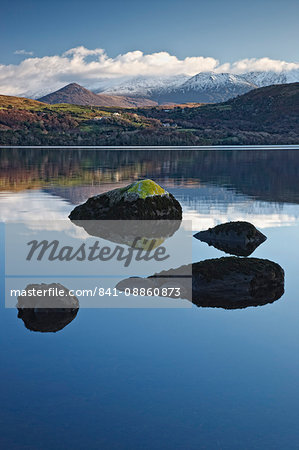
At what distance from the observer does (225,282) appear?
11844 mm

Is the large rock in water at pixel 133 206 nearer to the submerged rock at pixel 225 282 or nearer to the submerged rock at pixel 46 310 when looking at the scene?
the submerged rock at pixel 225 282

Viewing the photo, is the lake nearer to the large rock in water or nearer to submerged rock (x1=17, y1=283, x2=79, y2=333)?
submerged rock (x1=17, y1=283, x2=79, y2=333)

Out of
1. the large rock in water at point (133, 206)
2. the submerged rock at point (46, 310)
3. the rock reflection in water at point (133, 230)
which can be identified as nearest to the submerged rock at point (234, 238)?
the rock reflection in water at point (133, 230)

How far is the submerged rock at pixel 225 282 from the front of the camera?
450 inches

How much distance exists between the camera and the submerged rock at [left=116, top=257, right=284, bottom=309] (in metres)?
11.4

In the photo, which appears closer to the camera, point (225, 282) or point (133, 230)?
point (225, 282)

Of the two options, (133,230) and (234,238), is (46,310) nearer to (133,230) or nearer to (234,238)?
(234,238)

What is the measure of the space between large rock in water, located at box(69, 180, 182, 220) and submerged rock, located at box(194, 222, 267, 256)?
349 cm

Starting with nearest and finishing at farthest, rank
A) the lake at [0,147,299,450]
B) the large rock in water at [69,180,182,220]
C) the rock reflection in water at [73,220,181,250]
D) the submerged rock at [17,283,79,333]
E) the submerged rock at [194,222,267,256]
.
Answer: the lake at [0,147,299,450], the submerged rock at [17,283,79,333], the submerged rock at [194,222,267,256], the rock reflection in water at [73,220,181,250], the large rock in water at [69,180,182,220]

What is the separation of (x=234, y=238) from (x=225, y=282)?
5691mm

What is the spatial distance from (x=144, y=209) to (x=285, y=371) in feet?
44.4

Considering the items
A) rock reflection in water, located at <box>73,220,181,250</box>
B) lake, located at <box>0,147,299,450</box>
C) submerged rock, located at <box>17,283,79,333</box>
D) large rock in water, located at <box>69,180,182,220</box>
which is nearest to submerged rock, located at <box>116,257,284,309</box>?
lake, located at <box>0,147,299,450</box>

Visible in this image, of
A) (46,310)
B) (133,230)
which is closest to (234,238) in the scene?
(133,230)

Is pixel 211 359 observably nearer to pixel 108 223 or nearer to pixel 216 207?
pixel 108 223
